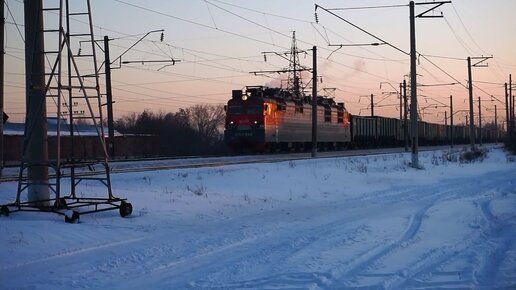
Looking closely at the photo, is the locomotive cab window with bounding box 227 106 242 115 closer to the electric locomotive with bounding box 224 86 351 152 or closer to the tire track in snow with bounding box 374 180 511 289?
the electric locomotive with bounding box 224 86 351 152

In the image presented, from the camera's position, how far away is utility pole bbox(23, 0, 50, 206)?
39.2ft

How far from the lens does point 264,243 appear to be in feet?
32.7

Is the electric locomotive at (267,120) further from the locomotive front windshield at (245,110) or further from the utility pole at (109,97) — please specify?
the utility pole at (109,97)

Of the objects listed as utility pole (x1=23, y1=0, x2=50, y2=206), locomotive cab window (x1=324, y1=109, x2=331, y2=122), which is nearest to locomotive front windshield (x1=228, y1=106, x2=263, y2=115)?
locomotive cab window (x1=324, y1=109, x2=331, y2=122)

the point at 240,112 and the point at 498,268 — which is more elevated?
the point at 240,112

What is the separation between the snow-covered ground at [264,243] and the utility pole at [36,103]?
81cm

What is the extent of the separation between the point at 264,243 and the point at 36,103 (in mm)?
5431

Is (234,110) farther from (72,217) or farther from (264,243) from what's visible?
(264,243)

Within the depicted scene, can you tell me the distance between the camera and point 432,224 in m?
12.1

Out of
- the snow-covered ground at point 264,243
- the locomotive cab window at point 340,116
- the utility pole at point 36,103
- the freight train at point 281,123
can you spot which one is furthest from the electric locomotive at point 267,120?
the utility pole at point 36,103

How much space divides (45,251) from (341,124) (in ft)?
159

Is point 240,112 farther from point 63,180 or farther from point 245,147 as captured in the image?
point 63,180

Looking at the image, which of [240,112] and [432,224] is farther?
[240,112]

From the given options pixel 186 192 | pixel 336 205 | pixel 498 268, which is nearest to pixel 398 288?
pixel 498 268
